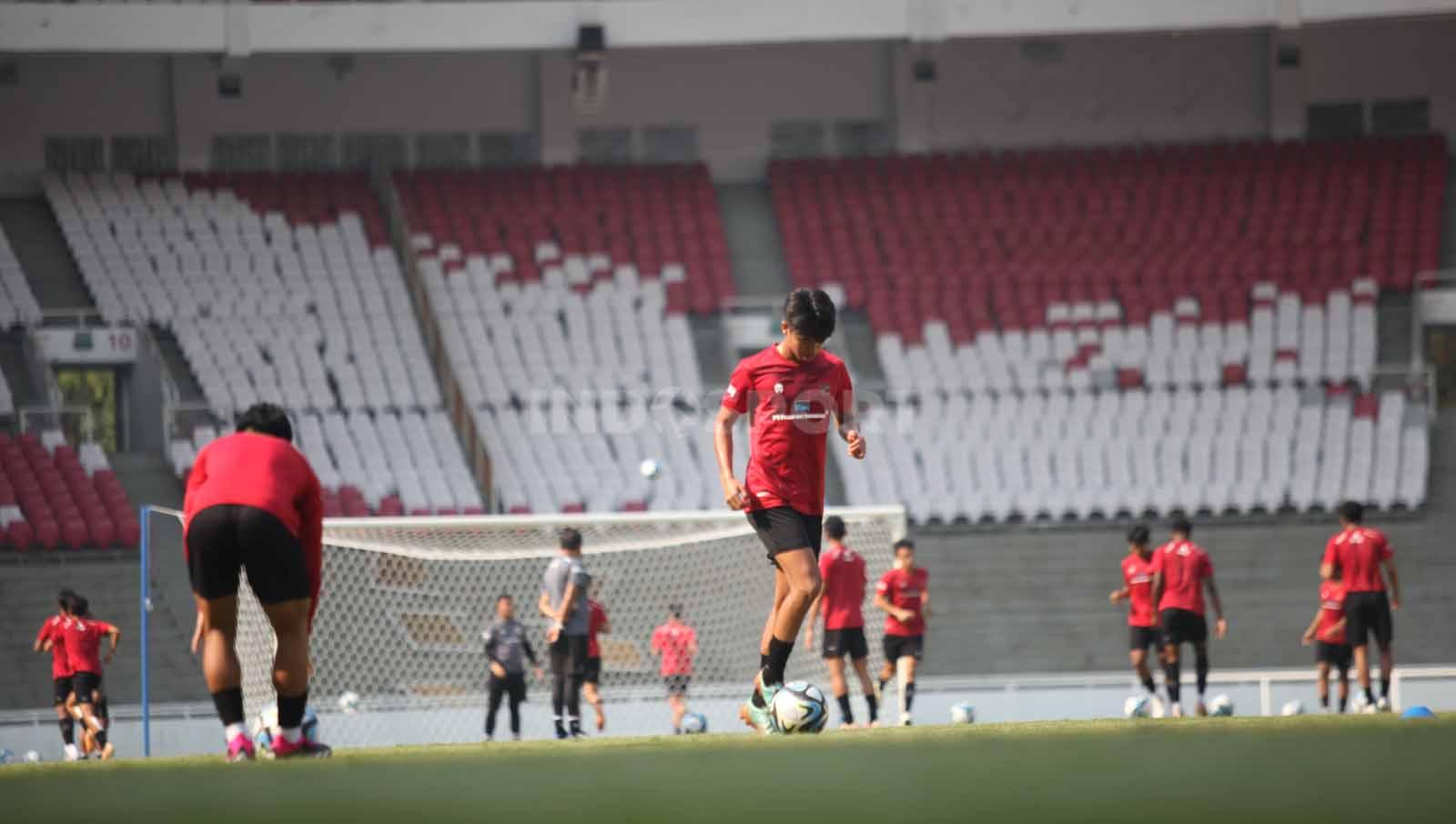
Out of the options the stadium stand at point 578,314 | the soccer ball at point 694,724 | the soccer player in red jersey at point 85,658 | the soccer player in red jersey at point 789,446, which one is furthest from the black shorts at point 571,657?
the stadium stand at point 578,314

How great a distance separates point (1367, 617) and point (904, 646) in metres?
3.68

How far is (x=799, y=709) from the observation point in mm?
9039

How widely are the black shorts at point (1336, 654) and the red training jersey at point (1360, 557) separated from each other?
0.98 metres

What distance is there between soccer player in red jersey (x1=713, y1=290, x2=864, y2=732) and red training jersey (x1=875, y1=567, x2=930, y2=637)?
5.66 meters

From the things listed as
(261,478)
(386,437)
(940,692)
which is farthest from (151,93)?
Result: (261,478)

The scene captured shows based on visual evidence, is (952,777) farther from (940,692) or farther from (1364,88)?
(1364,88)

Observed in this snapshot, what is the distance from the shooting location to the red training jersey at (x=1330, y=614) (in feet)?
53.7

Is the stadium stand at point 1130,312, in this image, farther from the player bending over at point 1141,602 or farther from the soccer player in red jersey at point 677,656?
the player bending over at point 1141,602

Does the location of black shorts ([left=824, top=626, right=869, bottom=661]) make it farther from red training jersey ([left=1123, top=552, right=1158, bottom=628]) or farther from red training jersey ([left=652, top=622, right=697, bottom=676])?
red training jersey ([left=652, top=622, right=697, bottom=676])

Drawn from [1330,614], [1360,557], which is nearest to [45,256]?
[1330,614]

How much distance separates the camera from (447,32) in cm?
2909

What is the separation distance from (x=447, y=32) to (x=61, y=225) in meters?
6.36

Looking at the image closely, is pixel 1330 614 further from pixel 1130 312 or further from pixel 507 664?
pixel 1130 312

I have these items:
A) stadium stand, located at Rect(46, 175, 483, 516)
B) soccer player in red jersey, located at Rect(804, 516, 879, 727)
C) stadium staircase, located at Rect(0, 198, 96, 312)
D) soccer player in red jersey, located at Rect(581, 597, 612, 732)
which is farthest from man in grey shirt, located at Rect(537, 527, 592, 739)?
stadium staircase, located at Rect(0, 198, 96, 312)
